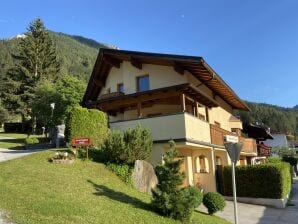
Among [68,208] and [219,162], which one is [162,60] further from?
[68,208]

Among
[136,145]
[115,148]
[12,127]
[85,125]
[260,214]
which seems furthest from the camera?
[12,127]

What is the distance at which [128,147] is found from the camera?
682 inches

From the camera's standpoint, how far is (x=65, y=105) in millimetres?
40500

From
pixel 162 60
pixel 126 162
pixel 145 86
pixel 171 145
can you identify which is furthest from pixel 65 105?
pixel 171 145

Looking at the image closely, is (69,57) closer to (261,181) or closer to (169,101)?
(169,101)

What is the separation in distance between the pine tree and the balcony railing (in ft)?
123

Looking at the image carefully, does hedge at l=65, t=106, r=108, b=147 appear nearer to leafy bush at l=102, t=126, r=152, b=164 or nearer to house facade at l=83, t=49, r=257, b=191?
house facade at l=83, t=49, r=257, b=191

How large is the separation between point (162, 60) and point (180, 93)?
316cm

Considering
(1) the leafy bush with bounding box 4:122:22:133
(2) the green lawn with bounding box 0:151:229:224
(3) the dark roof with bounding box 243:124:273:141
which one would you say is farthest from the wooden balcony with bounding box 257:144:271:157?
(1) the leafy bush with bounding box 4:122:22:133

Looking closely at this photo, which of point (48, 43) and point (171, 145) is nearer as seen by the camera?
point (171, 145)

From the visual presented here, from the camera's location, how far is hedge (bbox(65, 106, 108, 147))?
21016 mm

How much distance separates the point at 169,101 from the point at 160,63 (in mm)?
2648

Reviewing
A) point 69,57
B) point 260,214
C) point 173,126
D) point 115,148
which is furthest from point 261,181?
point 69,57

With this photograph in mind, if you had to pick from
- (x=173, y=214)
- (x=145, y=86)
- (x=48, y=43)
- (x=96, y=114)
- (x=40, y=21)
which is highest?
(x=40, y=21)
